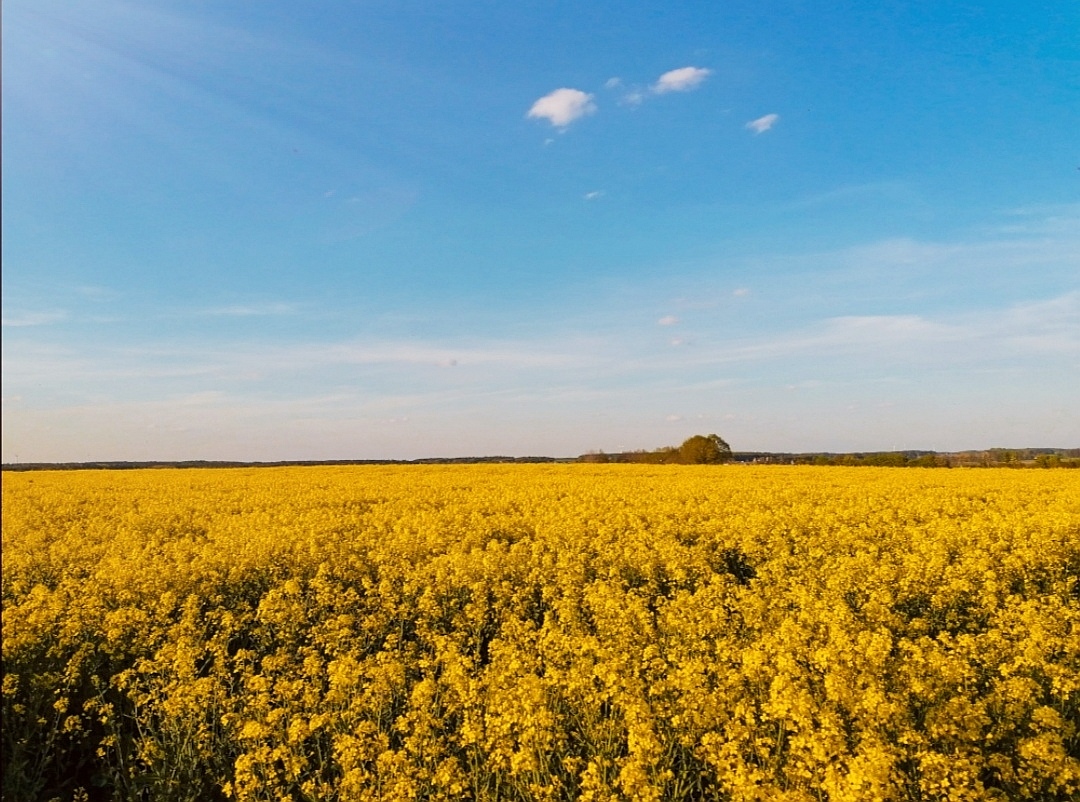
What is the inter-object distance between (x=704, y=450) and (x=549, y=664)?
54827 millimetres

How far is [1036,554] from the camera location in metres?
9.89

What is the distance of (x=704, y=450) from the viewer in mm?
58281

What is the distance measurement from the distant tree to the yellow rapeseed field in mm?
46021

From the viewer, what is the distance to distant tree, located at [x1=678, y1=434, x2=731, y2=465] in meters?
57.8

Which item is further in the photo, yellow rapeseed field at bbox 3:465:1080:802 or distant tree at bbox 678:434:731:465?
distant tree at bbox 678:434:731:465

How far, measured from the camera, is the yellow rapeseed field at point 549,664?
429 centimetres

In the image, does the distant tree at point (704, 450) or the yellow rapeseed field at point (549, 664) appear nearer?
the yellow rapeseed field at point (549, 664)

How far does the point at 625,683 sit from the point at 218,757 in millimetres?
3156

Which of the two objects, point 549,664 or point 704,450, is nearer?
point 549,664

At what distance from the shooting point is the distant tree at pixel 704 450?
190 ft

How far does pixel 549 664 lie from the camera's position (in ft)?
17.9

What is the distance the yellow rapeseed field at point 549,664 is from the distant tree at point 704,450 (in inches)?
1812

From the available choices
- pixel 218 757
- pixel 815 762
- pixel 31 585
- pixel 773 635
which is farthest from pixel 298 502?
pixel 815 762

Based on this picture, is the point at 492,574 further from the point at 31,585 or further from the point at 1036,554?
the point at 1036,554
